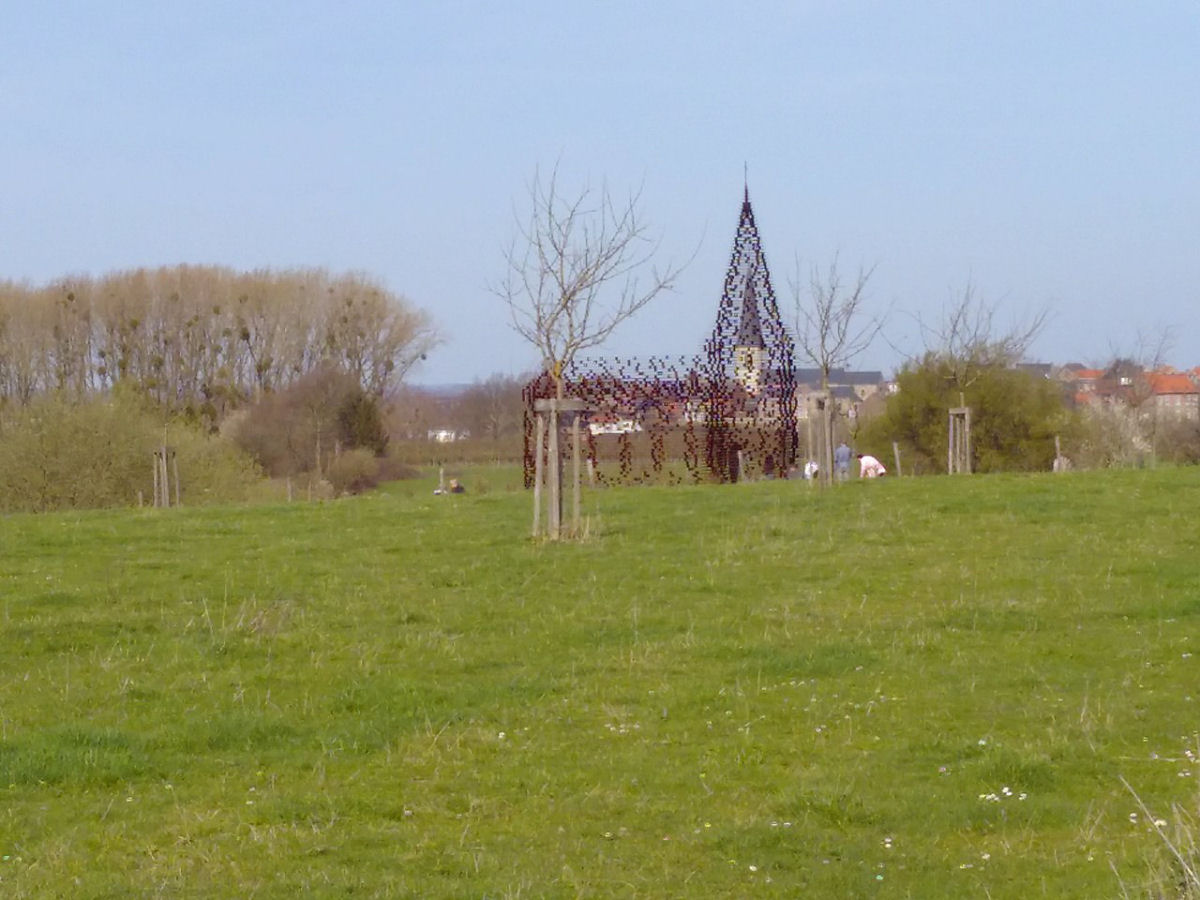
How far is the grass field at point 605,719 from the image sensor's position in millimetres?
4852

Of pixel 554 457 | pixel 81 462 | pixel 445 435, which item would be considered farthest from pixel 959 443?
pixel 445 435

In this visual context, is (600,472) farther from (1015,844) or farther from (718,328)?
(1015,844)

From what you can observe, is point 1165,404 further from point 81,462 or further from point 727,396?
point 81,462

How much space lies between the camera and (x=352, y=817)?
17.7 feet

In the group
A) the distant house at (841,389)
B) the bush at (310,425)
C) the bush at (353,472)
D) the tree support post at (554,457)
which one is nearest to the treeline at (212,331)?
the bush at (310,425)

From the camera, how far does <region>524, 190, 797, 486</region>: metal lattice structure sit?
1098 inches

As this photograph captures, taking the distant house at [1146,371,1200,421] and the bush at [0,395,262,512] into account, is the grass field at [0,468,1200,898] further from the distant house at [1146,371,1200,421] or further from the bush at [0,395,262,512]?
the distant house at [1146,371,1200,421]

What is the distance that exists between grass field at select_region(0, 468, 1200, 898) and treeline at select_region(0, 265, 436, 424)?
5134 centimetres

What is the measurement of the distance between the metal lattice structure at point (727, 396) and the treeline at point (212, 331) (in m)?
35.1

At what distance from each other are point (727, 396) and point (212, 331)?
41345 millimetres

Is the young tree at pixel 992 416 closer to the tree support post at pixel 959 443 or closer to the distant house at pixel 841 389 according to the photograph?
the distant house at pixel 841 389

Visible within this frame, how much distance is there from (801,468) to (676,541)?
722 inches

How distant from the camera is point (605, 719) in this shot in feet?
22.7

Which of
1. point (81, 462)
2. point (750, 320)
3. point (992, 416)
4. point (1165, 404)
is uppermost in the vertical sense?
point (750, 320)
